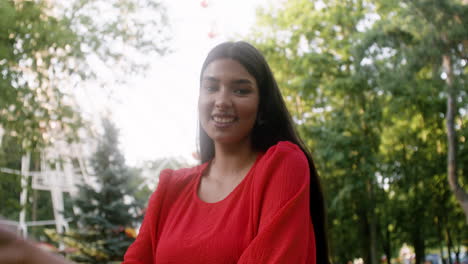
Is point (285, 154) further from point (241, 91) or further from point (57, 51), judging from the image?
point (57, 51)

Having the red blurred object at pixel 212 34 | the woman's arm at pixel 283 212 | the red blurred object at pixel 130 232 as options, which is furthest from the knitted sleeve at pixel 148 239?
the red blurred object at pixel 130 232

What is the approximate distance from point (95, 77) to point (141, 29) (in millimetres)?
1205

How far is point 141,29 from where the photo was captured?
7984mm

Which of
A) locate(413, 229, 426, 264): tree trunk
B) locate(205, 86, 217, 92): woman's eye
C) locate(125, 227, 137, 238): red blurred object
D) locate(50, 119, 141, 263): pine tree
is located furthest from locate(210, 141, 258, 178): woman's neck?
locate(413, 229, 426, 264): tree trunk

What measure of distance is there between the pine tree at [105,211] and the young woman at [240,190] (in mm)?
15766

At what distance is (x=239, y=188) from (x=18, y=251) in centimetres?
118

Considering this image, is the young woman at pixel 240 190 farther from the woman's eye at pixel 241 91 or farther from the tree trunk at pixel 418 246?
the tree trunk at pixel 418 246

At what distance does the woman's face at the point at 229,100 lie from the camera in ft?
5.71

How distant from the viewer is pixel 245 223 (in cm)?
152

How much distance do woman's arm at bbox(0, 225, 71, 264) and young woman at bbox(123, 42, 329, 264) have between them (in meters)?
0.89

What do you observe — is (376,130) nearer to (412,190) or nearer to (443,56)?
(412,190)

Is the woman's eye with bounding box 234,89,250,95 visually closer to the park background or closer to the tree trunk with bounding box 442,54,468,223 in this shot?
the park background

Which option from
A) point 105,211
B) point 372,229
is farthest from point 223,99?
point 105,211

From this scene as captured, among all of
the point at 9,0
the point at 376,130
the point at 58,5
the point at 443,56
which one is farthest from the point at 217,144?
the point at 376,130
